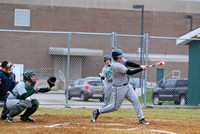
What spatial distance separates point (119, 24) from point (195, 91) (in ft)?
96.7

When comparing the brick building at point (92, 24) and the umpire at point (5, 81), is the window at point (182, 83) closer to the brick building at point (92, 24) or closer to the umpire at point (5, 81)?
the umpire at point (5, 81)

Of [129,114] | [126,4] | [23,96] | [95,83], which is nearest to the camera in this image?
[23,96]

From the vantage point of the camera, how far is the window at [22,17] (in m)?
43.1

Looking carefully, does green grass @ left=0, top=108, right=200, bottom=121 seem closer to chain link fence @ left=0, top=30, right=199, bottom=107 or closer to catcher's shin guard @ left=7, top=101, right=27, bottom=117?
catcher's shin guard @ left=7, top=101, right=27, bottom=117

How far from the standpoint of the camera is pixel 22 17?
4325 cm

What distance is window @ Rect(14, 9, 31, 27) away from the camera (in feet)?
141

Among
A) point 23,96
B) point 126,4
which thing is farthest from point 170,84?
point 126,4

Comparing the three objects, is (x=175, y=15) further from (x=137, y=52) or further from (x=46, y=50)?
(x=46, y=50)

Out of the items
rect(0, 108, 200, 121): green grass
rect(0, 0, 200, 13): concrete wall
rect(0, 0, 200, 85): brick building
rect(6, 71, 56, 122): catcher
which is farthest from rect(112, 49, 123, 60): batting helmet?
rect(0, 0, 200, 13): concrete wall

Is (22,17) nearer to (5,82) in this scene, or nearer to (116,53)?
(5,82)

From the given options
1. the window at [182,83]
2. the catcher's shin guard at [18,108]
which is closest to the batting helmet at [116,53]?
the catcher's shin guard at [18,108]

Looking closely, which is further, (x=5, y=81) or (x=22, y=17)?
(x=22, y=17)

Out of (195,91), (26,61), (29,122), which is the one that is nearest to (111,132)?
(29,122)

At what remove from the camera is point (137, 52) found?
140 ft
